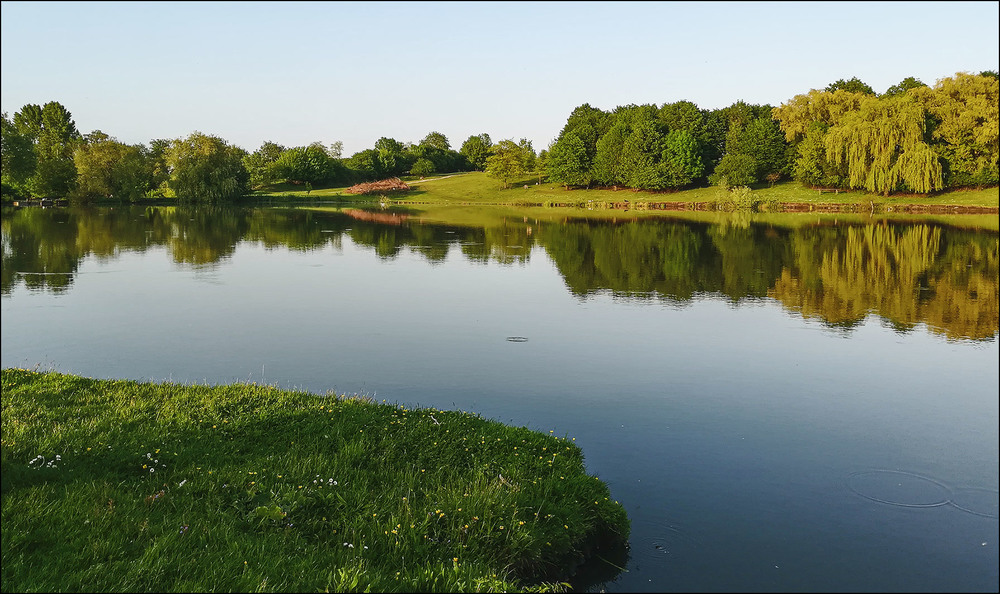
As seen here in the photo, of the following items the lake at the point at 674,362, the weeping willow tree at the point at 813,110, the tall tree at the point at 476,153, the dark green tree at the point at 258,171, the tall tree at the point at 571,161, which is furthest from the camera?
the tall tree at the point at 476,153

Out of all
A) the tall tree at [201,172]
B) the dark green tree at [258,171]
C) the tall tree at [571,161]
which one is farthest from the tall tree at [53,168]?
the tall tree at [571,161]

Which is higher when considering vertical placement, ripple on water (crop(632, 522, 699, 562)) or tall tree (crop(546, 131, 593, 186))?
tall tree (crop(546, 131, 593, 186))

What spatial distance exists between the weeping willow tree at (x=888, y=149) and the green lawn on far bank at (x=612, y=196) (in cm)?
247

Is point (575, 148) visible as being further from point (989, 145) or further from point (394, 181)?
point (989, 145)

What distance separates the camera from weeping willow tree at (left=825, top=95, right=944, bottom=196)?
76812mm

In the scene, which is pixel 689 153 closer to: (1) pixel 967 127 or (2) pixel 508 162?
(2) pixel 508 162

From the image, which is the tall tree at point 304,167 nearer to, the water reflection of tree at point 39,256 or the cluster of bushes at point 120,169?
the cluster of bushes at point 120,169

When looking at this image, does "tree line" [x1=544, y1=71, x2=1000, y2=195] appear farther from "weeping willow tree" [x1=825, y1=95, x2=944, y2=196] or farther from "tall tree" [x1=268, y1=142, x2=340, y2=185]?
"tall tree" [x1=268, y1=142, x2=340, y2=185]

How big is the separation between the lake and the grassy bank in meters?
1.02

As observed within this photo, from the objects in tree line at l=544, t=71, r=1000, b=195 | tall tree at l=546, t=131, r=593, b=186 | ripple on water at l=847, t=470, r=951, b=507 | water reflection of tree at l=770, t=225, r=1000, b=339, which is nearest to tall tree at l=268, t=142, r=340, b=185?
tree line at l=544, t=71, r=1000, b=195

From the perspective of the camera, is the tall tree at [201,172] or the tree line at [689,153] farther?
the tall tree at [201,172]

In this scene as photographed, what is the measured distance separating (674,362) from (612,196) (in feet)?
304

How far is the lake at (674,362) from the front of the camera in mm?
8133

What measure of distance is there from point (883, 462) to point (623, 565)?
4.69 meters
